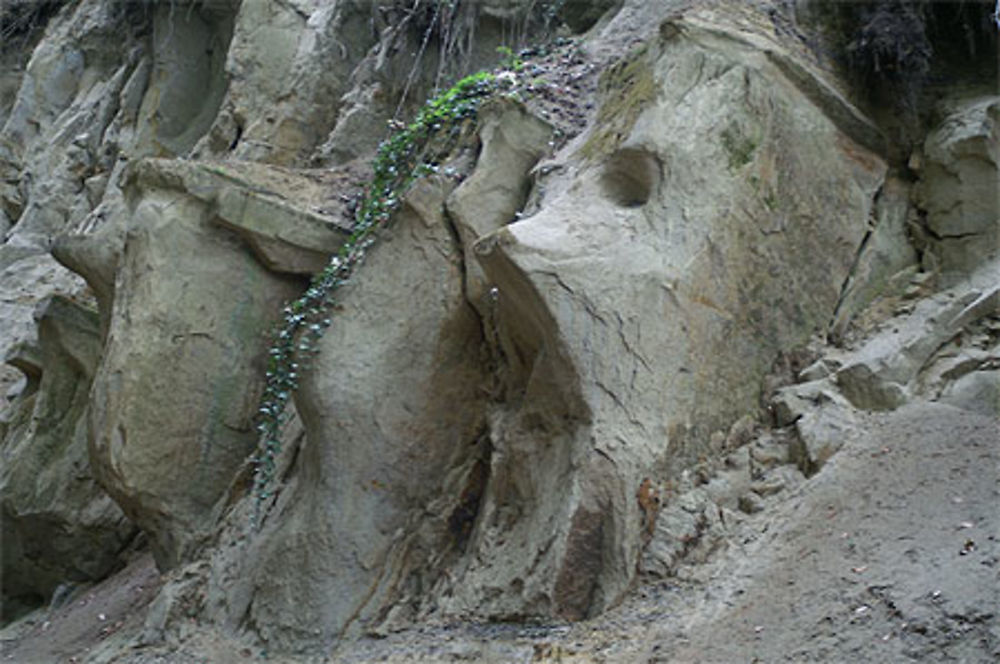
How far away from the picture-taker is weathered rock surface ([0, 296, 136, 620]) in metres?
10.1

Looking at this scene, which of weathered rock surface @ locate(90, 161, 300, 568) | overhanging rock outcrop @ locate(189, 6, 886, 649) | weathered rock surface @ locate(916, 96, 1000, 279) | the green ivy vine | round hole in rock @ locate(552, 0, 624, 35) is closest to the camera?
overhanging rock outcrop @ locate(189, 6, 886, 649)

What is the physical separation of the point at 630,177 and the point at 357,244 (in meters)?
2.19

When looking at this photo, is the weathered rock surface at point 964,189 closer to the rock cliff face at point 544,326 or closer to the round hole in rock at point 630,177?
the rock cliff face at point 544,326

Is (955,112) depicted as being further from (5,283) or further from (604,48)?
(5,283)

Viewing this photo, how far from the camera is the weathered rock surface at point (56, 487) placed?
1010cm

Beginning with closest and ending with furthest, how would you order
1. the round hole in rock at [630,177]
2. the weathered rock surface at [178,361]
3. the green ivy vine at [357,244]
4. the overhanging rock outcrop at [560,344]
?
the overhanging rock outcrop at [560,344] < the round hole in rock at [630,177] < the green ivy vine at [357,244] < the weathered rock surface at [178,361]

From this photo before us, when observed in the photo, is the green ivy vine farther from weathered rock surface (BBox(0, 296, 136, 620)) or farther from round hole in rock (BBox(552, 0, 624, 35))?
weathered rock surface (BBox(0, 296, 136, 620))

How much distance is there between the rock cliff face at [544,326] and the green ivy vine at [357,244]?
12cm

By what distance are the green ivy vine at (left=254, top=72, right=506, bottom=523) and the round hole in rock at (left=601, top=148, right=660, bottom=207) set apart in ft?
5.23

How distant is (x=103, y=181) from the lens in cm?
1434

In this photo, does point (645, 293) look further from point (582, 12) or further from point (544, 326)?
point (582, 12)

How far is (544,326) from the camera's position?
19.6 feet

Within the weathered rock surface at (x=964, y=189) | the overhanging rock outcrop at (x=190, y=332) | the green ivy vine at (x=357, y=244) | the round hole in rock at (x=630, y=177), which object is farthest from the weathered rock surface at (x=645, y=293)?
the overhanging rock outcrop at (x=190, y=332)

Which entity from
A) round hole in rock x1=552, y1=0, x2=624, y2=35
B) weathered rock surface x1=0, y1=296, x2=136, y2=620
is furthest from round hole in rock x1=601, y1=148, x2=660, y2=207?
weathered rock surface x1=0, y1=296, x2=136, y2=620
